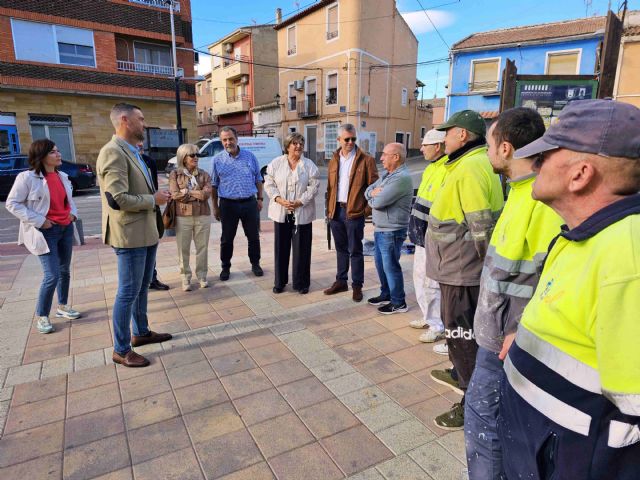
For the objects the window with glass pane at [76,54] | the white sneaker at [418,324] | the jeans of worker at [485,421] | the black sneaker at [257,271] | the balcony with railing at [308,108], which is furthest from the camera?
the balcony with railing at [308,108]

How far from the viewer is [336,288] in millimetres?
4699

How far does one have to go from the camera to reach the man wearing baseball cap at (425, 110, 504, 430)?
2.26 metres

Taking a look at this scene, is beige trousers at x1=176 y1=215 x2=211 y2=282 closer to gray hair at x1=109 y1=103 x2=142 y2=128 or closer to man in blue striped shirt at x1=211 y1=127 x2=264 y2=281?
man in blue striped shirt at x1=211 y1=127 x2=264 y2=281

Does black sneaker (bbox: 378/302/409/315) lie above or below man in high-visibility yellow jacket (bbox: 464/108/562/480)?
below

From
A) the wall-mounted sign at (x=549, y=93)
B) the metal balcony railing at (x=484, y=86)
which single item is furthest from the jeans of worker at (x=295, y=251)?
the metal balcony railing at (x=484, y=86)

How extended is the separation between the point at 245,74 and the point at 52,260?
113 ft

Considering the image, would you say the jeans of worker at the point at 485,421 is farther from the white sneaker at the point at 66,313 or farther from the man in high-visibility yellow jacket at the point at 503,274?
the white sneaker at the point at 66,313

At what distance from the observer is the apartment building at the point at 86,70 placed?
18.0 meters

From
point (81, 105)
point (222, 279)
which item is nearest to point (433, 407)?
point (222, 279)

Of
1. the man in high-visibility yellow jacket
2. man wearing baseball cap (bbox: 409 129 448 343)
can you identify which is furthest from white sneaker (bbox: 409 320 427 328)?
the man in high-visibility yellow jacket

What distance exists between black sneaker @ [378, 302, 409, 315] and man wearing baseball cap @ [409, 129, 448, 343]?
0.98 feet

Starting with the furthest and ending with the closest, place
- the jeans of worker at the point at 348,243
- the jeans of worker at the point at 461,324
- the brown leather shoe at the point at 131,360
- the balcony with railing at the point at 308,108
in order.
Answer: the balcony with railing at the point at 308,108 < the jeans of worker at the point at 348,243 < the brown leather shoe at the point at 131,360 < the jeans of worker at the point at 461,324

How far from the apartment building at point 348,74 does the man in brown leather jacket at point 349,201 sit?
23.1 metres

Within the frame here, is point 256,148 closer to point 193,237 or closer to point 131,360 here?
point 193,237
